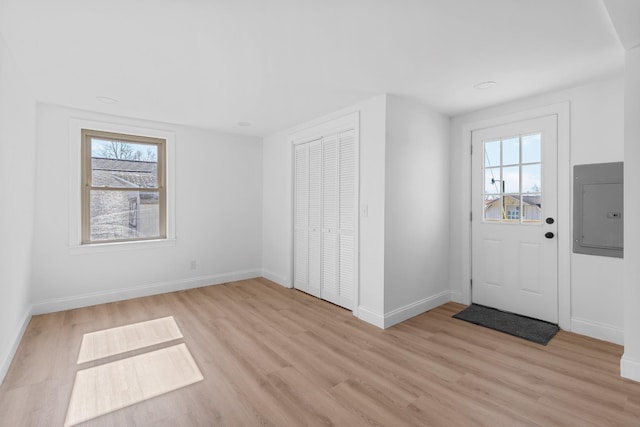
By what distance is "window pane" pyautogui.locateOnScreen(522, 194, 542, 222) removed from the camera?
A: 3.33m

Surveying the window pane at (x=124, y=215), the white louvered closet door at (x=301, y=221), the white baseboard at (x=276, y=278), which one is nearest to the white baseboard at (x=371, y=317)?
the white louvered closet door at (x=301, y=221)

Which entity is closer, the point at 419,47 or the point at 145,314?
the point at 419,47

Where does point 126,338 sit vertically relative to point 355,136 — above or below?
below

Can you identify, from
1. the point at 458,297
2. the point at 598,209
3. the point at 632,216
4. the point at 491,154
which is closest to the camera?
the point at 632,216

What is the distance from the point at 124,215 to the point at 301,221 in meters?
2.39

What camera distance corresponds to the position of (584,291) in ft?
9.88

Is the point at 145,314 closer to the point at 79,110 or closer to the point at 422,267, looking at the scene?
the point at 79,110

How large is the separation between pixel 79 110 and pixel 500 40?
4481mm

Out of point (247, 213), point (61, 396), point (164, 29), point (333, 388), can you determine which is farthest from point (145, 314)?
point (164, 29)

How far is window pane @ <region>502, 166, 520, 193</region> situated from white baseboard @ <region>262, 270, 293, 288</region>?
10.3ft

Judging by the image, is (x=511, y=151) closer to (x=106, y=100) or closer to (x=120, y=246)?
(x=106, y=100)

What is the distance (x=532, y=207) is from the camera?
3387mm

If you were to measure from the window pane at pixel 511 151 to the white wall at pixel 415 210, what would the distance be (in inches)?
25.2

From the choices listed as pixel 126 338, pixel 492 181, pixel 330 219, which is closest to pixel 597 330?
pixel 492 181
